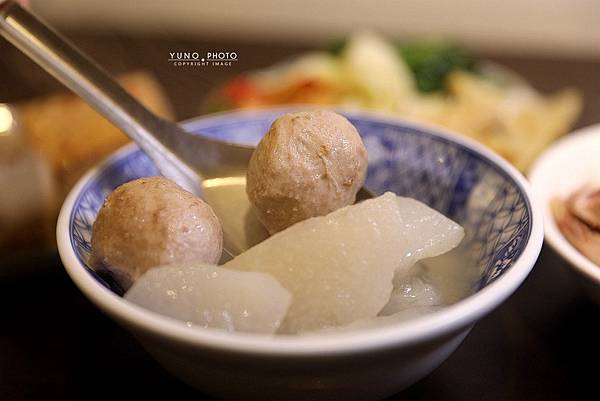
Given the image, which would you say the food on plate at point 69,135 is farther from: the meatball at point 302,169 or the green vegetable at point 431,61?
the green vegetable at point 431,61

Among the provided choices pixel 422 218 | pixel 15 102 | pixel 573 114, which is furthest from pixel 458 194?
pixel 15 102

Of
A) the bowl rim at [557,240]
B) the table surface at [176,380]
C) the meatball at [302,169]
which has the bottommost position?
the table surface at [176,380]

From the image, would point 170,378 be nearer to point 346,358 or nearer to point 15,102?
point 346,358

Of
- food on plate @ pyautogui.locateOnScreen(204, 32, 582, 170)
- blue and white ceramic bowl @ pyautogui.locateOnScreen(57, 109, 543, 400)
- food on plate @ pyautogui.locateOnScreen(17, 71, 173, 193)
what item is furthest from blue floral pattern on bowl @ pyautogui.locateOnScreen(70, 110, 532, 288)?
food on plate @ pyautogui.locateOnScreen(204, 32, 582, 170)

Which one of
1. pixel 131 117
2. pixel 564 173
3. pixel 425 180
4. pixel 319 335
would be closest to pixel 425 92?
pixel 564 173

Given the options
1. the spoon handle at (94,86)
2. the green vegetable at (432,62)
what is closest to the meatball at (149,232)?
the spoon handle at (94,86)

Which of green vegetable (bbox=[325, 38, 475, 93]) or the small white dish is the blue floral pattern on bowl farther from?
green vegetable (bbox=[325, 38, 475, 93])
